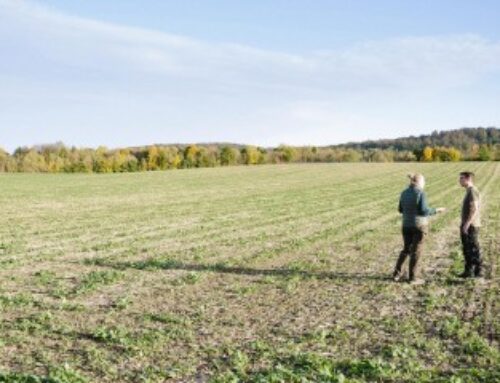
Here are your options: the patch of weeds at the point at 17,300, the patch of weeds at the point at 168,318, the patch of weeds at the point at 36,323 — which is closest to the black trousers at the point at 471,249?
the patch of weeds at the point at 168,318

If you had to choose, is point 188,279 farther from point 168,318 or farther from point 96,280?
point 168,318

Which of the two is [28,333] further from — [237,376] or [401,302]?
[401,302]

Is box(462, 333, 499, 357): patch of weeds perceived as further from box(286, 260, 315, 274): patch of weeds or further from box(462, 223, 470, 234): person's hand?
box(286, 260, 315, 274): patch of weeds

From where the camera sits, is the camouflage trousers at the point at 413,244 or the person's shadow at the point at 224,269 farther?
the person's shadow at the point at 224,269

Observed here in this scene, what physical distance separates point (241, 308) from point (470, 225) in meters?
6.11

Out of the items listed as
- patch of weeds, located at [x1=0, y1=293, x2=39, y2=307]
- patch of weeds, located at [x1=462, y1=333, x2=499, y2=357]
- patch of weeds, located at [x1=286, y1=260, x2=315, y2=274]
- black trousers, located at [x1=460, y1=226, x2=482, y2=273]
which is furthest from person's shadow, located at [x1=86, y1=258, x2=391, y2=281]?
patch of weeds, located at [x1=462, y1=333, x2=499, y2=357]

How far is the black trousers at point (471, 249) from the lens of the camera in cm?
1452

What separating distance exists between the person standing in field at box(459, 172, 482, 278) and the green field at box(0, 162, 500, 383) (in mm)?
489

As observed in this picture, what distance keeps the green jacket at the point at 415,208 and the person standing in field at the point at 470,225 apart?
97cm

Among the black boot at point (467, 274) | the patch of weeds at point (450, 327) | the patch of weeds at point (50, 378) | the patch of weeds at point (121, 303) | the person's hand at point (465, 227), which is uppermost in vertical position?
the person's hand at point (465, 227)

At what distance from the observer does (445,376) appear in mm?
8500

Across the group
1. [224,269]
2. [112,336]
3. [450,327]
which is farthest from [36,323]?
[450,327]

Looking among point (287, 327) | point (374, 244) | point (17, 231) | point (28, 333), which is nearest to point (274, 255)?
point (374, 244)

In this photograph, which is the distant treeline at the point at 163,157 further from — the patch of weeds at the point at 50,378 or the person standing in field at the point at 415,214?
the patch of weeds at the point at 50,378
